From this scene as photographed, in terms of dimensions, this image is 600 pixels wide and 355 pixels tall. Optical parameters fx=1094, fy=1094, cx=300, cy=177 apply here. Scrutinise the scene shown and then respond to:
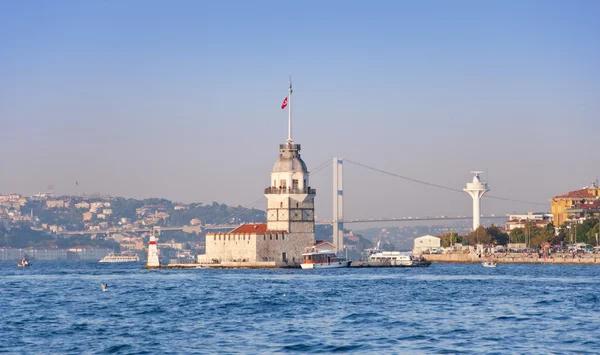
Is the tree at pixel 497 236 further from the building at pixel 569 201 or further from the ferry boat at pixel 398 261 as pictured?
the ferry boat at pixel 398 261

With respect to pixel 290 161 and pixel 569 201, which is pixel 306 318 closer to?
pixel 290 161

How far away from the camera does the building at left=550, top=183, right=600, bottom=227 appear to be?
120 metres

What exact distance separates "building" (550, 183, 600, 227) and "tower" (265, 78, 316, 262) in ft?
147

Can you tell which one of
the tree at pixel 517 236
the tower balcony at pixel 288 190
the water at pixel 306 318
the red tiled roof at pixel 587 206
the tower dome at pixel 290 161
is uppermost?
the tower dome at pixel 290 161

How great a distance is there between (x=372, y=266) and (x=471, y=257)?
1892 cm

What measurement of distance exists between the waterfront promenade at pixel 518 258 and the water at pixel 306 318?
1348 inches

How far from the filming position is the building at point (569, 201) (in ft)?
393

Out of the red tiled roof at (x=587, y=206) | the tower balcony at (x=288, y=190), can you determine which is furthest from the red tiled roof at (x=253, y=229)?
the red tiled roof at (x=587, y=206)

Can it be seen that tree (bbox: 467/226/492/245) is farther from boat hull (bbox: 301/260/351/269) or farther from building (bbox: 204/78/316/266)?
building (bbox: 204/78/316/266)

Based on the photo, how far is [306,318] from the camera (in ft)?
116

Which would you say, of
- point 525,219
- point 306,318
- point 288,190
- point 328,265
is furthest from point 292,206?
point 525,219

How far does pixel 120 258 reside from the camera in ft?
506

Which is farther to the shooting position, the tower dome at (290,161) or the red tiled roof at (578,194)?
the red tiled roof at (578,194)

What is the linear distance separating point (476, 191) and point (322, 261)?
4141 centimetres
